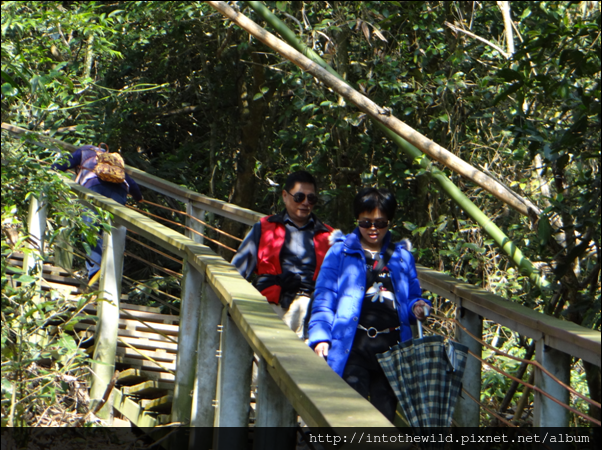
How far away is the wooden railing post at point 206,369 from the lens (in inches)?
115

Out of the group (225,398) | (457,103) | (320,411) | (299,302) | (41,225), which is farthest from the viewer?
(457,103)

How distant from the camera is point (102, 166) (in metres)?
6.04

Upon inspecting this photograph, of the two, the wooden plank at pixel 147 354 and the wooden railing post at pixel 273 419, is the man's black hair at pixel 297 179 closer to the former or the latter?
the wooden plank at pixel 147 354

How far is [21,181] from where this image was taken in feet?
9.53

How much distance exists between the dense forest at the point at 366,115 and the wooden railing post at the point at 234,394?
3.65 ft

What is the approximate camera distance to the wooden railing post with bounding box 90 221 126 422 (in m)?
4.07

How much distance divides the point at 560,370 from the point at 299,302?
154cm

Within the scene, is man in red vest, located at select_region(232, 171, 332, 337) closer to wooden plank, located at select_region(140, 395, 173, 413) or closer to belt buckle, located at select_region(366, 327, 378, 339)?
belt buckle, located at select_region(366, 327, 378, 339)

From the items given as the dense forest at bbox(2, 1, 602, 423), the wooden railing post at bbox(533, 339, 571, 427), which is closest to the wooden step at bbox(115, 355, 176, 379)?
the dense forest at bbox(2, 1, 602, 423)

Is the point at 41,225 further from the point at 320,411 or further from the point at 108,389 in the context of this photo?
the point at 320,411

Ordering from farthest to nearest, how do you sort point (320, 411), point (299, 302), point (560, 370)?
1. point (299, 302)
2. point (560, 370)
3. point (320, 411)

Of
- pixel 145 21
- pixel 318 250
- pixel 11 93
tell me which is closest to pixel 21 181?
pixel 11 93

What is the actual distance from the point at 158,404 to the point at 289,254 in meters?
1.06

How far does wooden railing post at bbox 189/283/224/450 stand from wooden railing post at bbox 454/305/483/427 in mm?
1149
